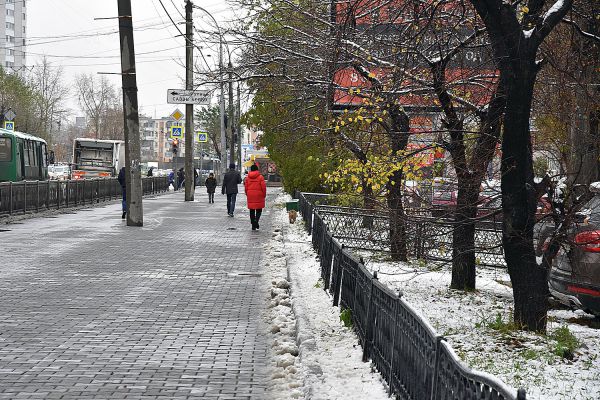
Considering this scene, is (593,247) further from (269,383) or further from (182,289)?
→ (182,289)

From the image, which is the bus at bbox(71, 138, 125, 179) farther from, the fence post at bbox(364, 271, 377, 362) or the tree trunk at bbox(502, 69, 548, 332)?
the fence post at bbox(364, 271, 377, 362)

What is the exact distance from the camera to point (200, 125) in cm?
13138

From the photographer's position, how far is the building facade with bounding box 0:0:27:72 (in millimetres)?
146000

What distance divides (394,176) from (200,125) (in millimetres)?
118410

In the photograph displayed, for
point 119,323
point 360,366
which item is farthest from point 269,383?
point 119,323

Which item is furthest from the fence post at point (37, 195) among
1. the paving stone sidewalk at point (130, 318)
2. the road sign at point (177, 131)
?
the road sign at point (177, 131)

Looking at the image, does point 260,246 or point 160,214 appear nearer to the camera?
point 260,246

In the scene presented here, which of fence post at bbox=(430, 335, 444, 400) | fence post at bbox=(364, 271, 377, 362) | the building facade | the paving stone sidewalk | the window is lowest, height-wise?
the paving stone sidewalk

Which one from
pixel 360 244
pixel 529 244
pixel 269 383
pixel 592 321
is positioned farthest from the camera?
pixel 360 244

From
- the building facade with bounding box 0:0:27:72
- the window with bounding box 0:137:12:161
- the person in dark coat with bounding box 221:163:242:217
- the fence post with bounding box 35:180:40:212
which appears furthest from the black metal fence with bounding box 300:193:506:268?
the building facade with bounding box 0:0:27:72

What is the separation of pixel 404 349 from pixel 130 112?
20.6m

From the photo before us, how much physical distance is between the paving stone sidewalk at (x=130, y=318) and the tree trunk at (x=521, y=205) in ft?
9.50

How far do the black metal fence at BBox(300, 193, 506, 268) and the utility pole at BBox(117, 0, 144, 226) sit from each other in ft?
18.4

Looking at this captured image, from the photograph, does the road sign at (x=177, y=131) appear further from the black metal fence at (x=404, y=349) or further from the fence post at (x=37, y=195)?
the black metal fence at (x=404, y=349)
